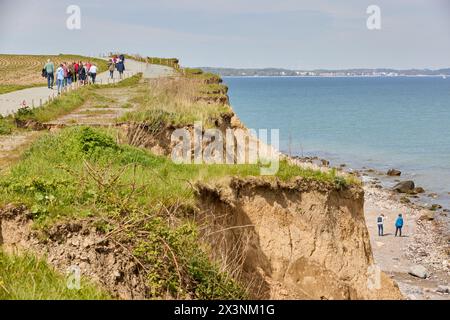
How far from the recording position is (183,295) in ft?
26.8

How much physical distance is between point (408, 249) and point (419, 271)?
4289 millimetres

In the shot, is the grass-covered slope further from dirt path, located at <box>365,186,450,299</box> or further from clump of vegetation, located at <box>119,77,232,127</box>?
dirt path, located at <box>365,186,450,299</box>

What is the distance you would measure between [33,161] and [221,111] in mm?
11032

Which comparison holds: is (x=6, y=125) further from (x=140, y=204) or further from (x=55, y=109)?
(x=140, y=204)

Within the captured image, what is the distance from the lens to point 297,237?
13477 mm

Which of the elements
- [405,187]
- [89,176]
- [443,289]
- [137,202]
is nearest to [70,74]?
[443,289]

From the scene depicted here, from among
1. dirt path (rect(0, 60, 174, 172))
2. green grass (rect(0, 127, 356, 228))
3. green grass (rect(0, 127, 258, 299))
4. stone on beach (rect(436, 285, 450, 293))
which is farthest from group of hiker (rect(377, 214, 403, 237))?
green grass (rect(0, 127, 258, 299))

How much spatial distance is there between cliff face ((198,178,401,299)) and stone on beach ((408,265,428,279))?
48.0ft

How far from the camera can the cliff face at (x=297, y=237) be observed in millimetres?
12344

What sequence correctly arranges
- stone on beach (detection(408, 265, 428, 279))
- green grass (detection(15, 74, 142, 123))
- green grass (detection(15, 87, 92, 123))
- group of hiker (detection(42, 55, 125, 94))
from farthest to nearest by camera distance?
group of hiker (detection(42, 55, 125, 94)) → stone on beach (detection(408, 265, 428, 279)) → green grass (detection(15, 74, 142, 123)) → green grass (detection(15, 87, 92, 123))

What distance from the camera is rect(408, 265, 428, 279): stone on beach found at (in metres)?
28.6

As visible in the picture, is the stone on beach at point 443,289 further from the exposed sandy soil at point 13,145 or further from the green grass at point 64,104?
the exposed sandy soil at point 13,145

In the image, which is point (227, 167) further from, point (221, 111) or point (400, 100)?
point (400, 100)

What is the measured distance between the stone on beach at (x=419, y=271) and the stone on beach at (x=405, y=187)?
17.5 metres
